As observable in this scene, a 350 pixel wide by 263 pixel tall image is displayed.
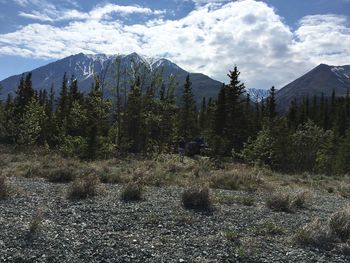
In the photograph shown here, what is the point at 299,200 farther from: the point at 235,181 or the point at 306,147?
the point at 306,147

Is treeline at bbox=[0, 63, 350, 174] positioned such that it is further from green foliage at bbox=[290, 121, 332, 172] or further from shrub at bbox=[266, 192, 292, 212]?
shrub at bbox=[266, 192, 292, 212]

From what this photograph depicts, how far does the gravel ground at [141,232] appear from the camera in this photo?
8.76 meters

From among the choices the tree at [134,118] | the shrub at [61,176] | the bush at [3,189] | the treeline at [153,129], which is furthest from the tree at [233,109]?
the bush at [3,189]

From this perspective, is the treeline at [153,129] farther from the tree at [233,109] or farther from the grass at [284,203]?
the grass at [284,203]

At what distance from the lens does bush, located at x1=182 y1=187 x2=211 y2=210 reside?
13578 millimetres

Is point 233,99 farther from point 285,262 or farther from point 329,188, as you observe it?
point 285,262

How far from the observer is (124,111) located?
4647 centimetres

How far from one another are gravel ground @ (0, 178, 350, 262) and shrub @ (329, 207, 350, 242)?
1.07 metres

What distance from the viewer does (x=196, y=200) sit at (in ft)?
44.7

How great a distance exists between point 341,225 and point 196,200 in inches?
174

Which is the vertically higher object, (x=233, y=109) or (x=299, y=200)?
(x=233, y=109)

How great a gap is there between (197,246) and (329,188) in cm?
1525

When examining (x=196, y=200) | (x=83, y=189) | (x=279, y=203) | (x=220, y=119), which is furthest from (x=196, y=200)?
(x=220, y=119)

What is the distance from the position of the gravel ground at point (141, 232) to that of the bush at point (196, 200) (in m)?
0.47
